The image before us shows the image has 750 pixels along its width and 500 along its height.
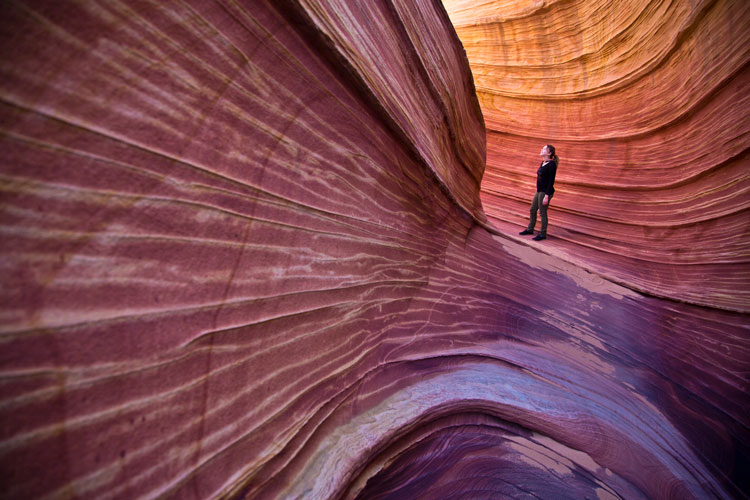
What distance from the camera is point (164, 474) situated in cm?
50

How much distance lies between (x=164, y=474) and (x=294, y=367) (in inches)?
11.2

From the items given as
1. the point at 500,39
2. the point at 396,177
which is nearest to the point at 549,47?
the point at 500,39

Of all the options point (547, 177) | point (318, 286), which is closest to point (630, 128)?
point (547, 177)

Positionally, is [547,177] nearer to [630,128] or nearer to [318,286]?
[630,128]

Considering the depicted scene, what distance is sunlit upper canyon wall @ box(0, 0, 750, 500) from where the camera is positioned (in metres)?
0.41

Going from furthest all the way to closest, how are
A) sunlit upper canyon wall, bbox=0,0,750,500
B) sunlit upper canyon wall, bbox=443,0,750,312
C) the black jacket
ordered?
the black jacket, sunlit upper canyon wall, bbox=443,0,750,312, sunlit upper canyon wall, bbox=0,0,750,500

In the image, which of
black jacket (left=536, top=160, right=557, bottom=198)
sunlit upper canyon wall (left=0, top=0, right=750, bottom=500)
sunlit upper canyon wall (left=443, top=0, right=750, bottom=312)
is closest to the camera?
sunlit upper canyon wall (left=0, top=0, right=750, bottom=500)

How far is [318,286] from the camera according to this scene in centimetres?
82

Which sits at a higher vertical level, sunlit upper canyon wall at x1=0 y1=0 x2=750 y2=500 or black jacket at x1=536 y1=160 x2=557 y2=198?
black jacket at x1=536 y1=160 x2=557 y2=198

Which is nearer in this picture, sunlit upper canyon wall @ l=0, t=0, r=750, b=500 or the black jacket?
sunlit upper canyon wall @ l=0, t=0, r=750, b=500

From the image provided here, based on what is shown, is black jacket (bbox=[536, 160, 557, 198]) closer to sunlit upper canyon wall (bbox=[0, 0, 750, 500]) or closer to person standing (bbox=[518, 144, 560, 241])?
person standing (bbox=[518, 144, 560, 241])

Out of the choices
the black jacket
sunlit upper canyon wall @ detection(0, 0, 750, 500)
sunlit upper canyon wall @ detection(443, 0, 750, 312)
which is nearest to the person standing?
the black jacket

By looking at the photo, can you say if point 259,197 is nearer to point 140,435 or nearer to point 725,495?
point 140,435

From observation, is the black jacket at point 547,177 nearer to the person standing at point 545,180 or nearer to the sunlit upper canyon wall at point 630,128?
the person standing at point 545,180
